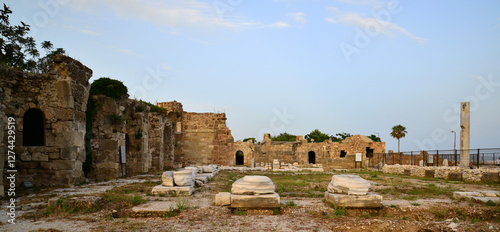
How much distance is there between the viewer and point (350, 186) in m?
8.52

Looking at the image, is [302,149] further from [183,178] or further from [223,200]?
[223,200]

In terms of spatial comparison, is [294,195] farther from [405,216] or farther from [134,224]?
[134,224]

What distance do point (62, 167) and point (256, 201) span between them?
844 centimetres

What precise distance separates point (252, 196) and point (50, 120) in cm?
891

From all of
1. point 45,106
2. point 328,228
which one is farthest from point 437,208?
point 45,106

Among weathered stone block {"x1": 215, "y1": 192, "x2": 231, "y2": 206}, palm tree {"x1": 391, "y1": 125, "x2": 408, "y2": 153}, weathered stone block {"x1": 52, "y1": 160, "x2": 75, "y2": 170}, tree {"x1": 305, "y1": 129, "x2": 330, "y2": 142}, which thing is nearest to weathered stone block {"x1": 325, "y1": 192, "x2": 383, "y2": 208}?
weathered stone block {"x1": 215, "y1": 192, "x2": 231, "y2": 206}

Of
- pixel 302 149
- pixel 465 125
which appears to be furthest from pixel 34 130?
pixel 302 149

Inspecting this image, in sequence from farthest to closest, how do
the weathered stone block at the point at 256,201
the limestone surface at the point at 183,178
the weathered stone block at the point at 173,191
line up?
1. the limestone surface at the point at 183,178
2. the weathered stone block at the point at 173,191
3. the weathered stone block at the point at 256,201

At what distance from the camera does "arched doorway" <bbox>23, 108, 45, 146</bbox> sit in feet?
41.8

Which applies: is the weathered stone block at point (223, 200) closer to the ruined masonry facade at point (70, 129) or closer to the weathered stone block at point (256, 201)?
the weathered stone block at point (256, 201)

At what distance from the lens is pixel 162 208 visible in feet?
25.2

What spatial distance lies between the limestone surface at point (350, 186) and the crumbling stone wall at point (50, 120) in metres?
9.72

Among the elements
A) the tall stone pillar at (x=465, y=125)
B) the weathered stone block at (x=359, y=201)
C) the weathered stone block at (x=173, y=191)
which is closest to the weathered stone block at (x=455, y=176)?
the tall stone pillar at (x=465, y=125)

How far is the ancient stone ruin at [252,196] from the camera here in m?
8.01
